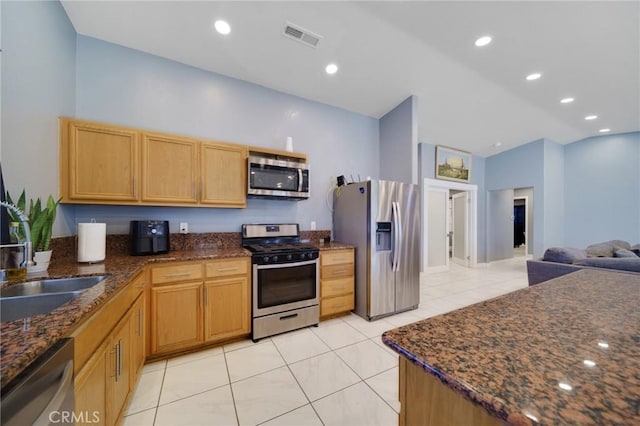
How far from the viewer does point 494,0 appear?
2117 millimetres

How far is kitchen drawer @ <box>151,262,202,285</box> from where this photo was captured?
196 cm

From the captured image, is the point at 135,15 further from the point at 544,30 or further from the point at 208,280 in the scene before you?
the point at 544,30

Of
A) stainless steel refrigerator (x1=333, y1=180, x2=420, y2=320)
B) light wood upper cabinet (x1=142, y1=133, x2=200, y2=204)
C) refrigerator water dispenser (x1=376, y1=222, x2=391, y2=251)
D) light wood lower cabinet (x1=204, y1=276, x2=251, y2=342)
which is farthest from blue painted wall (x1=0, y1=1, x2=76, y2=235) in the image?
refrigerator water dispenser (x1=376, y1=222, x2=391, y2=251)

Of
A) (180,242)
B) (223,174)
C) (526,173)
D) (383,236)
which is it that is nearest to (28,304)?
(180,242)

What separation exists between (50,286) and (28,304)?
18 cm

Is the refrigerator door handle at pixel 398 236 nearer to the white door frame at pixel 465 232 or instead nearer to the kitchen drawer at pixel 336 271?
the kitchen drawer at pixel 336 271

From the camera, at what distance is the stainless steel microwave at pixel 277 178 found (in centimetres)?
265

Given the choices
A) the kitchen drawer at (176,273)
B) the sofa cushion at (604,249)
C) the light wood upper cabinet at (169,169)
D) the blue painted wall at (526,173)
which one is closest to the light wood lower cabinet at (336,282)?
the kitchen drawer at (176,273)

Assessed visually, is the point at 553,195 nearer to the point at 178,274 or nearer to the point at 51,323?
the point at 178,274

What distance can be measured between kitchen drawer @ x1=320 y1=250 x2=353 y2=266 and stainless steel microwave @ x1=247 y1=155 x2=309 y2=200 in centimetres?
81

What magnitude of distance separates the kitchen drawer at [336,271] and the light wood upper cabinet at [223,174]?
1255 mm

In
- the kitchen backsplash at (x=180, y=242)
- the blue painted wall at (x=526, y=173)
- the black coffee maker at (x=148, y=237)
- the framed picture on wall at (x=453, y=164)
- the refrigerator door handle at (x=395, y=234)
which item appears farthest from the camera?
the blue painted wall at (x=526, y=173)

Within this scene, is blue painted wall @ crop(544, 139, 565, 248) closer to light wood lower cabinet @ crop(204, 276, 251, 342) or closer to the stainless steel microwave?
the stainless steel microwave

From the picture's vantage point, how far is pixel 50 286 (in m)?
1.33
